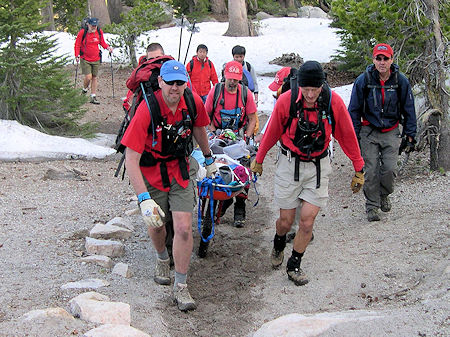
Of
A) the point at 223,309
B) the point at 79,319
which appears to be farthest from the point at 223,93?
the point at 79,319

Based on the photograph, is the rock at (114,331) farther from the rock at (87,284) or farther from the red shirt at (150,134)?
the red shirt at (150,134)

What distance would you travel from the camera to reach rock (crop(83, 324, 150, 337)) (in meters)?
4.32

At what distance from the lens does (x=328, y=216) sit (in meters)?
8.50

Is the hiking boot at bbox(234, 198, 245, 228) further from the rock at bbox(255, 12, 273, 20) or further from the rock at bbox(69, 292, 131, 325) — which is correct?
the rock at bbox(255, 12, 273, 20)

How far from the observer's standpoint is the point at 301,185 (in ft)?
19.3

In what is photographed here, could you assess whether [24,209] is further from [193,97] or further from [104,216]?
[193,97]

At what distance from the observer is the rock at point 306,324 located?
453 cm

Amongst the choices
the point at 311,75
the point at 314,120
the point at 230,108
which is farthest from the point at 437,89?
the point at 311,75

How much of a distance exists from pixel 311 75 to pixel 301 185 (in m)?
1.13

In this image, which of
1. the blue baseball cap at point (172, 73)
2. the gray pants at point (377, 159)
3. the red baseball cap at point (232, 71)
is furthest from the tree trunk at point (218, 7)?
the blue baseball cap at point (172, 73)

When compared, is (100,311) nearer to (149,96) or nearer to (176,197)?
(176,197)

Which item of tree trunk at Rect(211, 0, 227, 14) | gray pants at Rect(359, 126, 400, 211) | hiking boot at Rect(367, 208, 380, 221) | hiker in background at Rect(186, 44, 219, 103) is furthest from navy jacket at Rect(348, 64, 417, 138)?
tree trunk at Rect(211, 0, 227, 14)

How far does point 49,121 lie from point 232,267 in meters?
6.62

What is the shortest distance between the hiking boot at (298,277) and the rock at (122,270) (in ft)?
5.38
